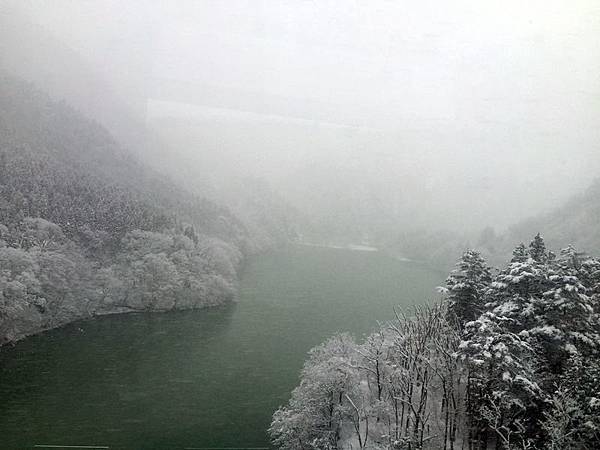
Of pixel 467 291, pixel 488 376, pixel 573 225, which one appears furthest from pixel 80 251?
pixel 573 225

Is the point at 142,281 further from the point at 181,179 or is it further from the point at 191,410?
the point at 181,179

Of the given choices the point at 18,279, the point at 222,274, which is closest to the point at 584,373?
the point at 18,279

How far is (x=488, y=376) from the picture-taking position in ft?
79.5

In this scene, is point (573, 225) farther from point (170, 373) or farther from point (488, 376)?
point (488, 376)

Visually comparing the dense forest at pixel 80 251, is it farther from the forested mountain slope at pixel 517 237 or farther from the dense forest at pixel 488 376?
the forested mountain slope at pixel 517 237

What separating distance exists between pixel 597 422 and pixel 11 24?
239 m

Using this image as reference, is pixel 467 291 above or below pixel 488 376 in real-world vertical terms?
above

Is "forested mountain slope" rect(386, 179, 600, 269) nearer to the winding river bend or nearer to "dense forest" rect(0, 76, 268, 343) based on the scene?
the winding river bend

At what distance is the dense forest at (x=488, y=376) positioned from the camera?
22.6m

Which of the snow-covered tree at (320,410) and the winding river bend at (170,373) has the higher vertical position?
the snow-covered tree at (320,410)

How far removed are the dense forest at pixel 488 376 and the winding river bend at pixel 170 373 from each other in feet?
22.7

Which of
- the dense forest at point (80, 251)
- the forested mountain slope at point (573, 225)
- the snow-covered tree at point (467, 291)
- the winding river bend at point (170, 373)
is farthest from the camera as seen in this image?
the forested mountain slope at point (573, 225)

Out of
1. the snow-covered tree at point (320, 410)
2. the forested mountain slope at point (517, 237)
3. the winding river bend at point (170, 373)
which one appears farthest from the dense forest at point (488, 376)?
the forested mountain slope at point (517, 237)

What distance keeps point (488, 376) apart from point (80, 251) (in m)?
63.6
